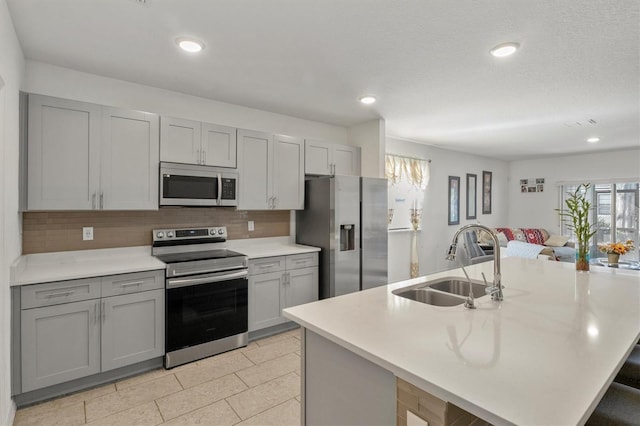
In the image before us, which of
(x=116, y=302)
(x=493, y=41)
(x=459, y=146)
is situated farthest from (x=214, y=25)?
(x=459, y=146)

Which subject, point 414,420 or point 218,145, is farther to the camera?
point 218,145

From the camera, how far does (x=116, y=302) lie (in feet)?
8.33

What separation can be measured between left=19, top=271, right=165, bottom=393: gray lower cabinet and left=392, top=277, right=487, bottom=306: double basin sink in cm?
202

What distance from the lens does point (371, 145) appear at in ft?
14.4

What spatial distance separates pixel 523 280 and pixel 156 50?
10.1 feet

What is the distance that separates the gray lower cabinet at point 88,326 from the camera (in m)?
2.23

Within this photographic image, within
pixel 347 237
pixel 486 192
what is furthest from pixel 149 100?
pixel 486 192

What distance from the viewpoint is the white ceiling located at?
1.95m

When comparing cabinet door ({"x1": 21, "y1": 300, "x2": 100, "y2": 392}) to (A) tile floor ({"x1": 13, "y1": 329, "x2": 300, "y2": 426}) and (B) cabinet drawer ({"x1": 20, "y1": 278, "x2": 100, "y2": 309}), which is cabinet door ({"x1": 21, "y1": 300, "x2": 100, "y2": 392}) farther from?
(A) tile floor ({"x1": 13, "y1": 329, "x2": 300, "y2": 426})

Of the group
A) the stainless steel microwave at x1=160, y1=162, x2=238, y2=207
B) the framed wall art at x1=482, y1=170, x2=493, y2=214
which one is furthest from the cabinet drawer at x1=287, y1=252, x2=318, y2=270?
the framed wall art at x1=482, y1=170, x2=493, y2=214

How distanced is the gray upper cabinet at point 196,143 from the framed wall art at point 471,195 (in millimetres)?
5352

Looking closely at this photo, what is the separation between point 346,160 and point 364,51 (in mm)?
1989

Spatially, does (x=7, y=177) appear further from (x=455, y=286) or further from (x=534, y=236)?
(x=534, y=236)

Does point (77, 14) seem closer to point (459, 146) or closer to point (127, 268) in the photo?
point (127, 268)
